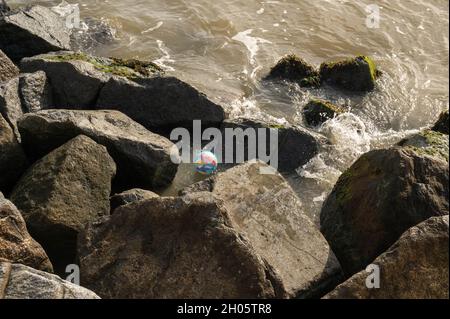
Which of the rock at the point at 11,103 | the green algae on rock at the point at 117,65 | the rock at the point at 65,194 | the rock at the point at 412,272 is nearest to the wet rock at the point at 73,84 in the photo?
the green algae on rock at the point at 117,65

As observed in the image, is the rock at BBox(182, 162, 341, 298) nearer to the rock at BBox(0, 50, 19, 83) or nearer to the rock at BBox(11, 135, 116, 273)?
the rock at BBox(11, 135, 116, 273)

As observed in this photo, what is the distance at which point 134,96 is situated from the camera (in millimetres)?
7727

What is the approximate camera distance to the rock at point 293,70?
33.1 ft

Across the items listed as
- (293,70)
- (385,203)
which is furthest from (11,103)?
(293,70)

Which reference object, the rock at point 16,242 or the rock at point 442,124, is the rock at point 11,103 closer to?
the rock at point 16,242

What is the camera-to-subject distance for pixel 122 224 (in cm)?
492

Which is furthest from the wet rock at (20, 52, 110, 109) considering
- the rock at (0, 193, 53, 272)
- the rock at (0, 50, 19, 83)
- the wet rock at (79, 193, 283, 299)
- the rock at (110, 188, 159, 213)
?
the wet rock at (79, 193, 283, 299)

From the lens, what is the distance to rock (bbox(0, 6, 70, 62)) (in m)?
8.95

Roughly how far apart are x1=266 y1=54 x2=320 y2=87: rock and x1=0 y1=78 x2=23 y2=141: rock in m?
4.72

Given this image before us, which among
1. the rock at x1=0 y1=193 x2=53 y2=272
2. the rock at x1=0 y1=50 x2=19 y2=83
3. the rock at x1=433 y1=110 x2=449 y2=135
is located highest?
the rock at x1=0 y1=50 x2=19 y2=83

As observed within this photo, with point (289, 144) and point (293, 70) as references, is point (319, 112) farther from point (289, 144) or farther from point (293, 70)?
point (293, 70)

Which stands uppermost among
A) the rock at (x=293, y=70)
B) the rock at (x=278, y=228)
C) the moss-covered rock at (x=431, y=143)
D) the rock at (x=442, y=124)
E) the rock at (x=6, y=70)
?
the rock at (x=6, y=70)

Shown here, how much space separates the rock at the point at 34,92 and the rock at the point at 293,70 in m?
4.22

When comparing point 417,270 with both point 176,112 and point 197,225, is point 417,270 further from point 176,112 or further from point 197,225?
point 176,112
